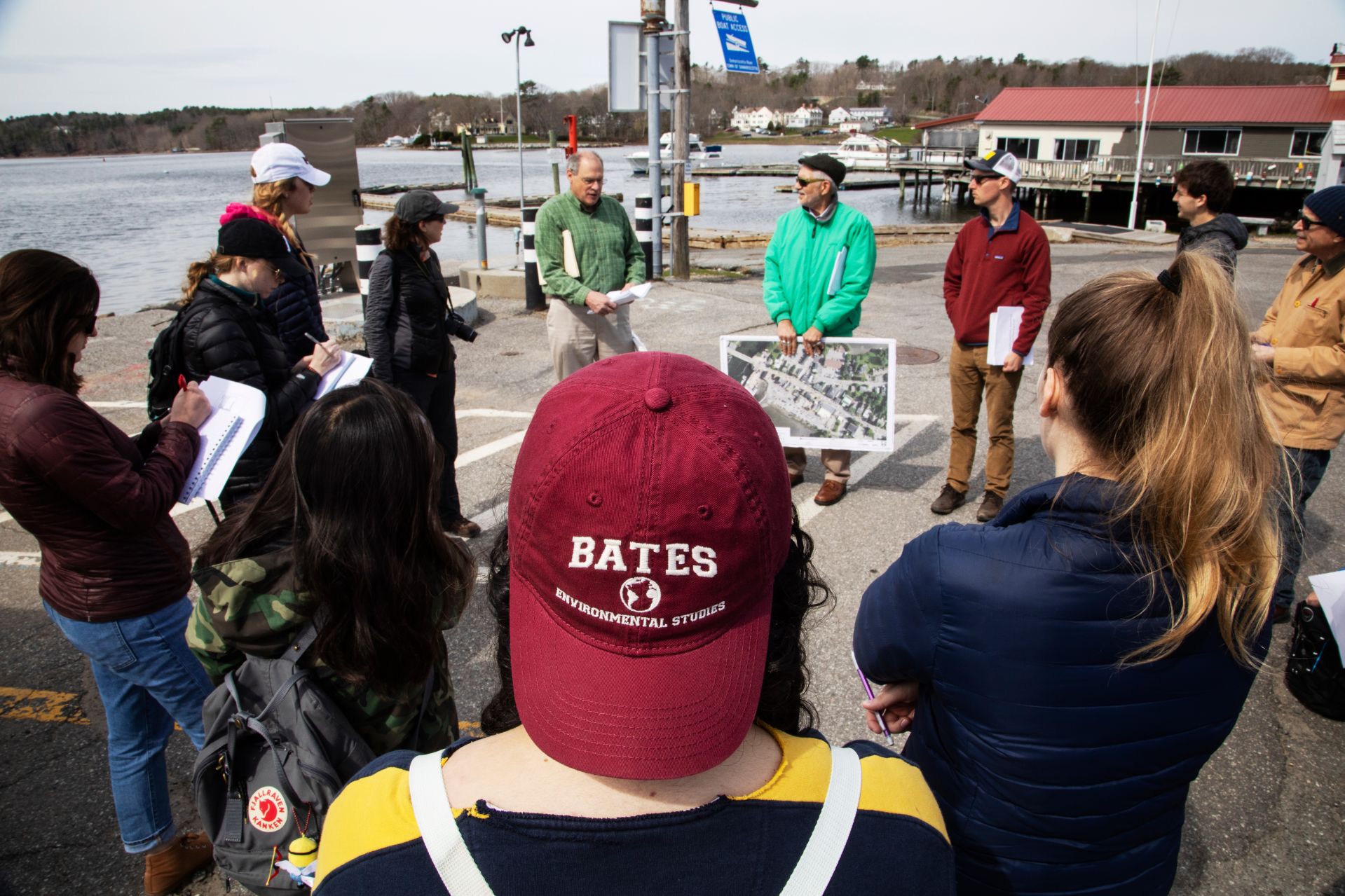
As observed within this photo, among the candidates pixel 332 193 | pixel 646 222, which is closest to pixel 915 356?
pixel 646 222

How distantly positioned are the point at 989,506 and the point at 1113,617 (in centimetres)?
393

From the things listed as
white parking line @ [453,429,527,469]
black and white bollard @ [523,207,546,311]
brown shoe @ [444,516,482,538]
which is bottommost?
brown shoe @ [444,516,482,538]

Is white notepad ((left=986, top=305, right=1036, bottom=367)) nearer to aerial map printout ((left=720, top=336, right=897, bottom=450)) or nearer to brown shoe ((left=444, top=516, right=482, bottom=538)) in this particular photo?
aerial map printout ((left=720, top=336, right=897, bottom=450))

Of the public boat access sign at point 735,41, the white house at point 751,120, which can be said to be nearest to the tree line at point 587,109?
the white house at point 751,120

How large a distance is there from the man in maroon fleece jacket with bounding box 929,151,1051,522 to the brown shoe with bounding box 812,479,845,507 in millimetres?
633

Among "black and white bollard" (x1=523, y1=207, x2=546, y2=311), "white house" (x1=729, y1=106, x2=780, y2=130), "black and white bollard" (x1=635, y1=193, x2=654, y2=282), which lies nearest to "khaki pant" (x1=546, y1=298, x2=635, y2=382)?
"black and white bollard" (x1=523, y1=207, x2=546, y2=311)

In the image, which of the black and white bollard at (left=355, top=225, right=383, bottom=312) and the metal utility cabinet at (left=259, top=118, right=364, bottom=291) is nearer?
the black and white bollard at (left=355, top=225, right=383, bottom=312)

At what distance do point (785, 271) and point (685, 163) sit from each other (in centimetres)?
781

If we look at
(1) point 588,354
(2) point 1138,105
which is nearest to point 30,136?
(2) point 1138,105

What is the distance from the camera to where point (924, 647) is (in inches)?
56.2

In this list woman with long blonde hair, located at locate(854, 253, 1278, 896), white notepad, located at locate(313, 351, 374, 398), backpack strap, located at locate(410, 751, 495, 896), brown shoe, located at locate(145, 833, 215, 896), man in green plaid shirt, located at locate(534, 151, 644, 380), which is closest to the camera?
backpack strap, located at locate(410, 751, 495, 896)

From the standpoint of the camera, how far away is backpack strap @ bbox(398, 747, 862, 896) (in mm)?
845

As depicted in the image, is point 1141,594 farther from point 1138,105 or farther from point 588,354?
point 1138,105

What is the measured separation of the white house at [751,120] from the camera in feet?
575
